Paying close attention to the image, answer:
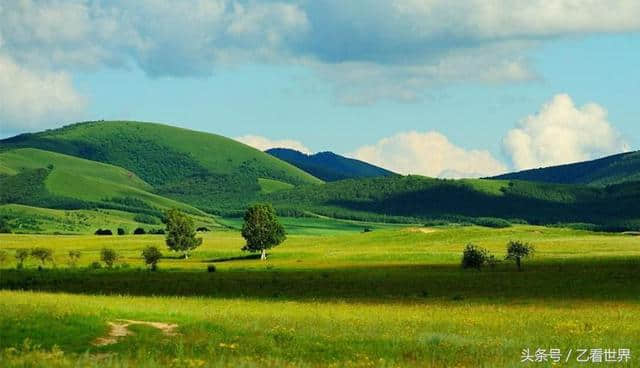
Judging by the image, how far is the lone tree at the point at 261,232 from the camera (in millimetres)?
152125

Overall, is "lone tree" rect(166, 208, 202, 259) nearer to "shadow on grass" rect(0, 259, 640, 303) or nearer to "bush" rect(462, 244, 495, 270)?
"shadow on grass" rect(0, 259, 640, 303)

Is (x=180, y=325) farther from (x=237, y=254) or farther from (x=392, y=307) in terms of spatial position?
(x=237, y=254)

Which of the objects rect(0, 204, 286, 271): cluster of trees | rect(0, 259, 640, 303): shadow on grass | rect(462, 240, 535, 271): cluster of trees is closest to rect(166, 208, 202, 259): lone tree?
rect(0, 204, 286, 271): cluster of trees

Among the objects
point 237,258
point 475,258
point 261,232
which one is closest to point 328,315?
point 475,258

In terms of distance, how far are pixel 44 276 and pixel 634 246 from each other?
349 feet

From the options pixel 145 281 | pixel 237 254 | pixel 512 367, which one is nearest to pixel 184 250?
pixel 237 254

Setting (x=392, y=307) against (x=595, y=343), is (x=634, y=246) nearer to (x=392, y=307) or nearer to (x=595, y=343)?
(x=392, y=307)

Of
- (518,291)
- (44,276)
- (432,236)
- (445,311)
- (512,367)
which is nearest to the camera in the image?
(512,367)

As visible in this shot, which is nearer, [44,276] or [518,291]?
[518,291]

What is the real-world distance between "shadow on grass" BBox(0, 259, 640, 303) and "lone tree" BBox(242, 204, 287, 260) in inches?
1844

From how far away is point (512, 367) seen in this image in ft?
86.3

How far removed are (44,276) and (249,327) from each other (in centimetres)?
6275

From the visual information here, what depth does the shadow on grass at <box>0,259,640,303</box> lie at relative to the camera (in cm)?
6888

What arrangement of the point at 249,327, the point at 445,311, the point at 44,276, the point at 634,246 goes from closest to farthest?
the point at 249,327 → the point at 445,311 → the point at 44,276 → the point at 634,246
